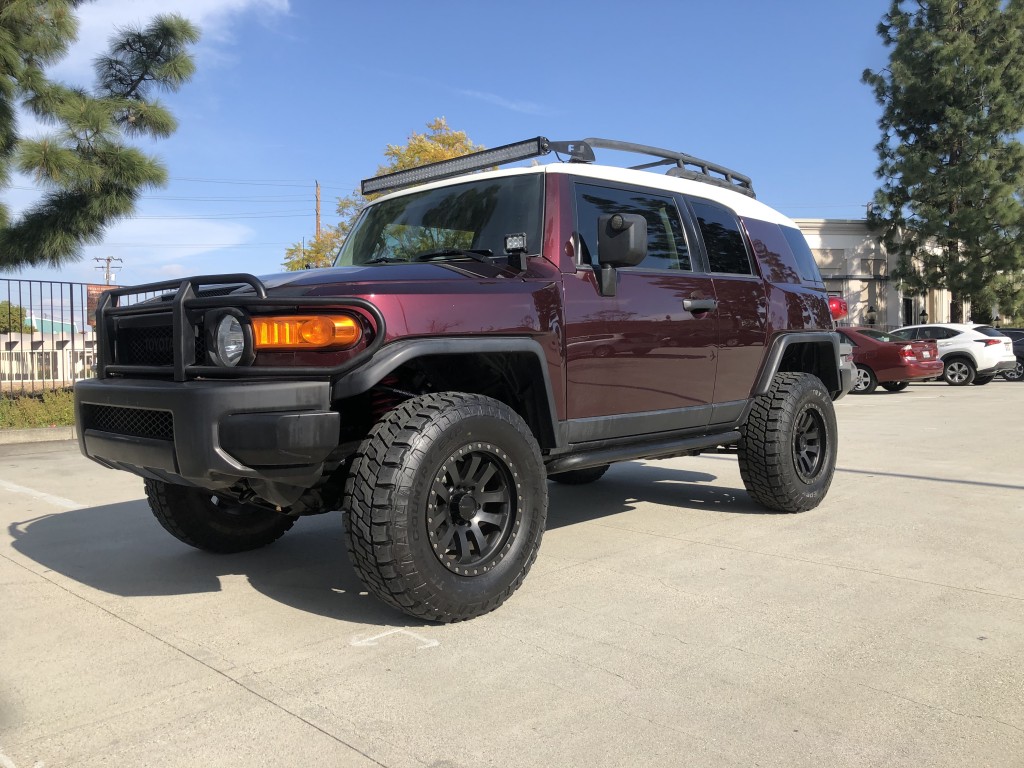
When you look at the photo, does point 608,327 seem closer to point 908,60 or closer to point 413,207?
point 413,207

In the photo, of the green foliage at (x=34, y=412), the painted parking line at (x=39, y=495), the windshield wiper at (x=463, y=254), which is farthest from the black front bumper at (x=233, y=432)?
the green foliage at (x=34, y=412)

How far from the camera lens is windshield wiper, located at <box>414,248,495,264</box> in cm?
396

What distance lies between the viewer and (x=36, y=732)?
8.29ft

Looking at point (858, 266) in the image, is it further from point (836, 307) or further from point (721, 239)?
point (721, 239)

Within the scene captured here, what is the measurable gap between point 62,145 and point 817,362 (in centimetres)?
968

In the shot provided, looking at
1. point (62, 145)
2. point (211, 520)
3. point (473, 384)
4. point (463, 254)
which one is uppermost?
point (62, 145)

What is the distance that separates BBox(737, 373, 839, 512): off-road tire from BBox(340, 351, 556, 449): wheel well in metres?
1.87

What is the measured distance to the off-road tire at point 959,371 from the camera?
19.9 meters

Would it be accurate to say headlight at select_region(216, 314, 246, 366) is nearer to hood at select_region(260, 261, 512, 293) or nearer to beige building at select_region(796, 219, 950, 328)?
hood at select_region(260, 261, 512, 293)

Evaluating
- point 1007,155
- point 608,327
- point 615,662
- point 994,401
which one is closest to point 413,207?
point 608,327

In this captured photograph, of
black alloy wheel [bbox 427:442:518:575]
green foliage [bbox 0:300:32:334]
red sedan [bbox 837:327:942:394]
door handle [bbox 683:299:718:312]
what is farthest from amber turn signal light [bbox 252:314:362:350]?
red sedan [bbox 837:327:942:394]

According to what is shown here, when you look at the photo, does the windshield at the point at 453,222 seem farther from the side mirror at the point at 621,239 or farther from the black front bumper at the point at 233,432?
the black front bumper at the point at 233,432

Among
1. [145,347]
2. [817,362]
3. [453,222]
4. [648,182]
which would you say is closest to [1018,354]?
[817,362]

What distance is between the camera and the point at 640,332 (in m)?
4.27
